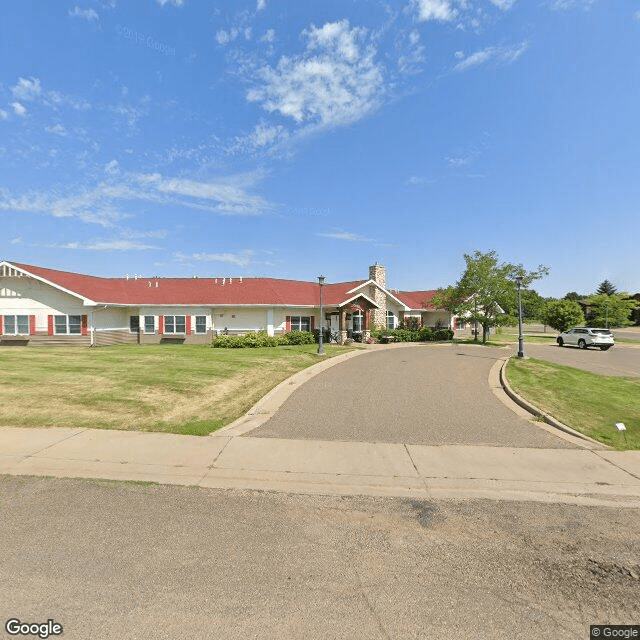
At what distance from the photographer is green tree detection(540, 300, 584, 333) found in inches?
1700

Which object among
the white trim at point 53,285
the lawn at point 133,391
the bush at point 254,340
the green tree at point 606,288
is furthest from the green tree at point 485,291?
the green tree at point 606,288

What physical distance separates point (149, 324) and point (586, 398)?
91.3 feet

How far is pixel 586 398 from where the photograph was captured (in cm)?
1130

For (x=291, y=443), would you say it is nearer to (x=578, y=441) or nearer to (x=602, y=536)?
(x=602, y=536)

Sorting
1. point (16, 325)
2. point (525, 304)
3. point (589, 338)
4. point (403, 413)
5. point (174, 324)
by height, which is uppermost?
point (525, 304)

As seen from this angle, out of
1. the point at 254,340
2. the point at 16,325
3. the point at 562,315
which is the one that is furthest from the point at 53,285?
the point at 562,315

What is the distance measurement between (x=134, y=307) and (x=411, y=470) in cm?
2752

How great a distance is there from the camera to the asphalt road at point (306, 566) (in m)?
2.97

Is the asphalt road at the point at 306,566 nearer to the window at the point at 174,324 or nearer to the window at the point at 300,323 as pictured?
the window at the point at 174,324

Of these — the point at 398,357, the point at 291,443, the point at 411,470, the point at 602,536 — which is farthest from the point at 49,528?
the point at 398,357

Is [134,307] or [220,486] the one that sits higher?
[134,307]

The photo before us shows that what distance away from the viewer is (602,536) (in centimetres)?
428

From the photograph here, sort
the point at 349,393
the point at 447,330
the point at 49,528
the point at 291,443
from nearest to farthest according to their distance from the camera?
the point at 49,528 < the point at 291,443 < the point at 349,393 < the point at 447,330

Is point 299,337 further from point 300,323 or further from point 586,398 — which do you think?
point 586,398
